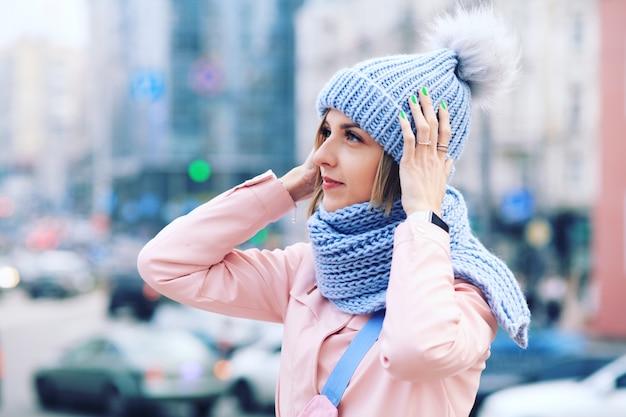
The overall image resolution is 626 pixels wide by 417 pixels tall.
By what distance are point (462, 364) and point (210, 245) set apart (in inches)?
28.7

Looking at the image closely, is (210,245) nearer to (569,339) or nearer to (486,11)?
(486,11)

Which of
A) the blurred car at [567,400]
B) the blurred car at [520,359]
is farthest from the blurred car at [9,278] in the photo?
the blurred car at [567,400]

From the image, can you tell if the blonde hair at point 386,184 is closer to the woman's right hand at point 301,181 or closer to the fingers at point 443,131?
the fingers at point 443,131

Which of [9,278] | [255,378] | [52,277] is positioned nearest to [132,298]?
[52,277]

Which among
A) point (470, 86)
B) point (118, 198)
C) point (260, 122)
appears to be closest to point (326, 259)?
point (470, 86)

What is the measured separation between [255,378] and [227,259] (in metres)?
8.85

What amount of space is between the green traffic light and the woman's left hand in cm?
1097

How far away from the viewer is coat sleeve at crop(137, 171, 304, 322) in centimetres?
207

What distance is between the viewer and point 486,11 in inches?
79.8

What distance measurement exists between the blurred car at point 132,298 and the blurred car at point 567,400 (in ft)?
48.4

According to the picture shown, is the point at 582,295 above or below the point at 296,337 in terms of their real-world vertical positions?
below

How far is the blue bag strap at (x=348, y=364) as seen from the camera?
1.75 metres

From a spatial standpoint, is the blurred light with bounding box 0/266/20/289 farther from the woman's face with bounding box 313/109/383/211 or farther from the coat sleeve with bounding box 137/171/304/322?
the woman's face with bounding box 313/109/383/211

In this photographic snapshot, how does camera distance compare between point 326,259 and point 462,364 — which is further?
point 326,259
